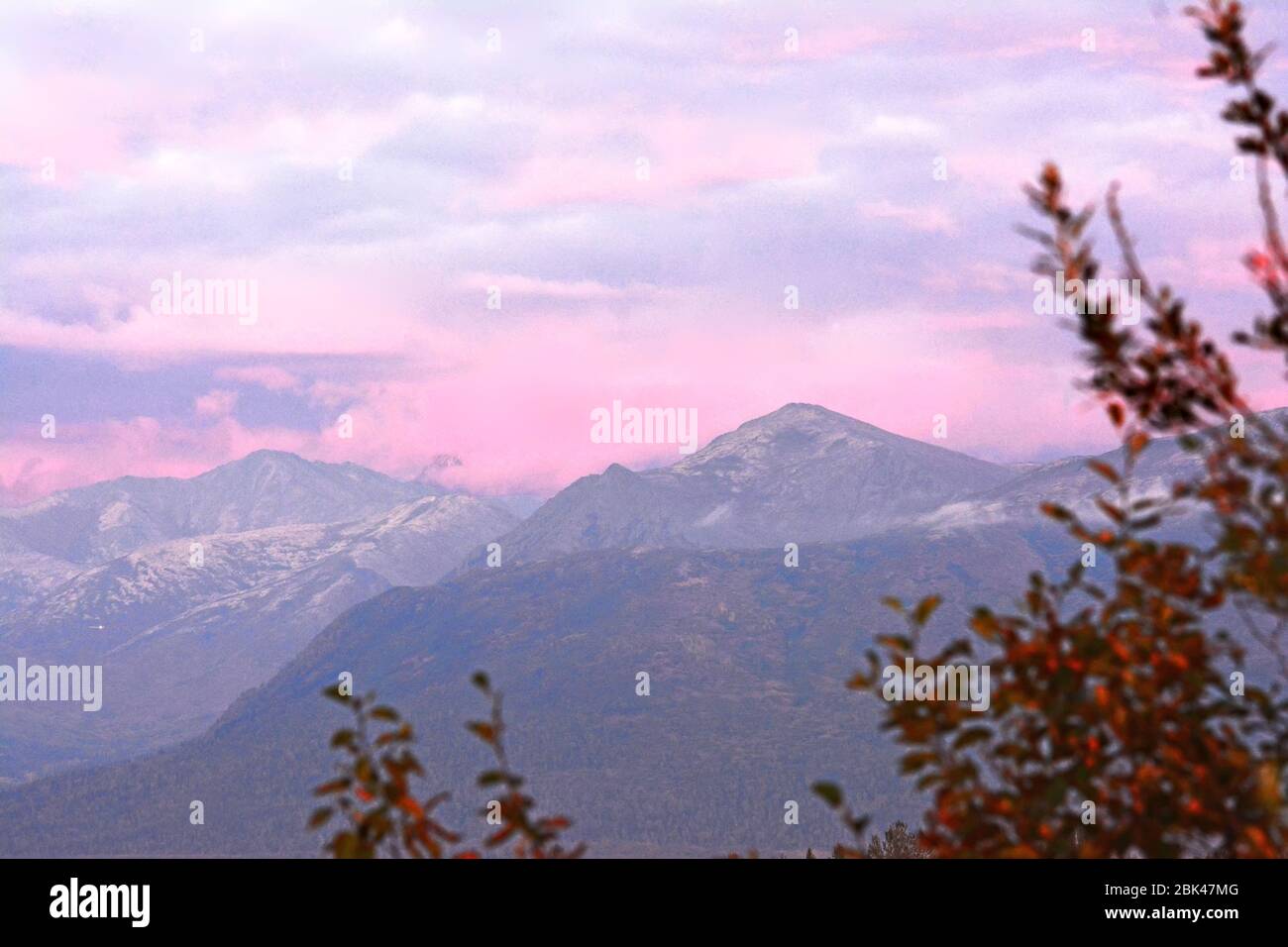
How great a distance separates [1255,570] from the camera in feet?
23.2

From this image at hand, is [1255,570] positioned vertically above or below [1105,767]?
above

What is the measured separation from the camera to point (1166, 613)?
25.6 ft
